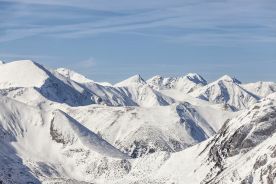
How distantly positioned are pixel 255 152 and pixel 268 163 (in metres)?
15.4

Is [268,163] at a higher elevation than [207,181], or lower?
higher

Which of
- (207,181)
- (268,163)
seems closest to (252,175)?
(268,163)

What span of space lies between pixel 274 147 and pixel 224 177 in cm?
1689

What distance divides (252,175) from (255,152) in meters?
14.6

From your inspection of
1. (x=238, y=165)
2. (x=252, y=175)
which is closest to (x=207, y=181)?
(x=238, y=165)

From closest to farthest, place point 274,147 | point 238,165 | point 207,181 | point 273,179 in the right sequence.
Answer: point 273,179
point 274,147
point 238,165
point 207,181

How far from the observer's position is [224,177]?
606ft

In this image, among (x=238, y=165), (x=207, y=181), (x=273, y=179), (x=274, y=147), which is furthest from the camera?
(x=207, y=181)

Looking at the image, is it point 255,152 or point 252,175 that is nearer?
point 252,175

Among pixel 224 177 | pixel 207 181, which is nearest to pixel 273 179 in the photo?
pixel 224 177

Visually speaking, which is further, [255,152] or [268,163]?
[255,152]

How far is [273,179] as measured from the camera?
16388 cm

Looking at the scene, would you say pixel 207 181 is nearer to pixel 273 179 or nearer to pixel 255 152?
pixel 255 152

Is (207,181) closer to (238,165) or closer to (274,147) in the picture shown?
(238,165)
